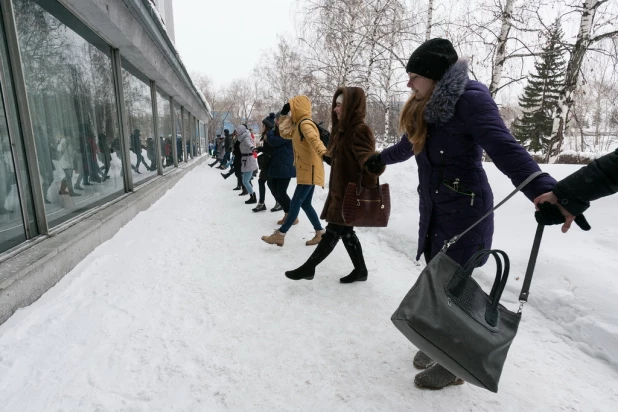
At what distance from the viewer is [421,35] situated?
12781 mm

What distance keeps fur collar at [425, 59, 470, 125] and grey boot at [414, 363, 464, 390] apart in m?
1.41

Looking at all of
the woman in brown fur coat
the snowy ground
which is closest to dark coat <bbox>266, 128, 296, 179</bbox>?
the snowy ground

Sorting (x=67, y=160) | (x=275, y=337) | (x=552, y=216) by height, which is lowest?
(x=275, y=337)

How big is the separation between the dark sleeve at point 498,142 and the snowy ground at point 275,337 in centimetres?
125

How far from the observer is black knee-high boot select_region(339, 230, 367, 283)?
10.6 feet

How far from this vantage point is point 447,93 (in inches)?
69.9

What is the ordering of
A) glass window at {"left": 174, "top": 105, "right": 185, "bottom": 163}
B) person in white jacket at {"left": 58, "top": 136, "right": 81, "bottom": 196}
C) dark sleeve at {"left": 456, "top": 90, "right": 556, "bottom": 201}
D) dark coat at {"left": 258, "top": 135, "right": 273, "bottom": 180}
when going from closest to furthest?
dark sleeve at {"left": 456, "top": 90, "right": 556, "bottom": 201} → person in white jacket at {"left": 58, "top": 136, "right": 81, "bottom": 196} → dark coat at {"left": 258, "top": 135, "right": 273, "bottom": 180} → glass window at {"left": 174, "top": 105, "right": 185, "bottom": 163}

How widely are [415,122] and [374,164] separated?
691 millimetres

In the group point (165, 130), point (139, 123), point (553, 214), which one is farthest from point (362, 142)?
point (165, 130)

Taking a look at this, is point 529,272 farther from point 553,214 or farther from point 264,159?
point 264,159

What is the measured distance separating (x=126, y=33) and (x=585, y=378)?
6.55 metres

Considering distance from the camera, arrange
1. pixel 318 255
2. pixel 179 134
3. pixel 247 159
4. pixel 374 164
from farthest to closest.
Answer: pixel 179 134, pixel 247 159, pixel 318 255, pixel 374 164

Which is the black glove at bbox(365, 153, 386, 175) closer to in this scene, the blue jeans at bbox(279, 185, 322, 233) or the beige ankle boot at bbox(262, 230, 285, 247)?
the blue jeans at bbox(279, 185, 322, 233)

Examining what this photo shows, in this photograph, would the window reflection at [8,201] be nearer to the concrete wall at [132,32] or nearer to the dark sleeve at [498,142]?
the concrete wall at [132,32]
